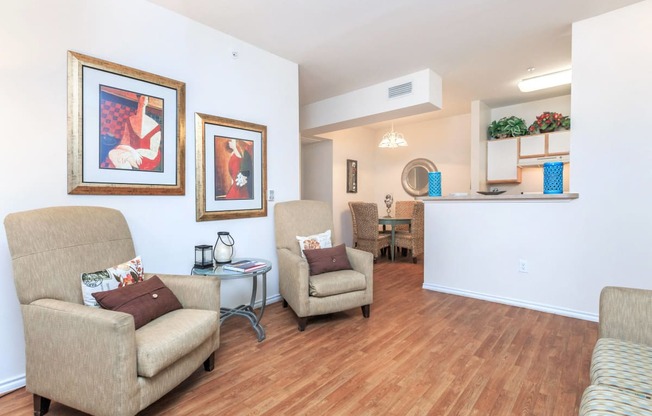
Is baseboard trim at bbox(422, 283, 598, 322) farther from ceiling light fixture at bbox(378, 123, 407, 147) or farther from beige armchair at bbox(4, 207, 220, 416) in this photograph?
beige armchair at bbox(4, 207, 220, 416)

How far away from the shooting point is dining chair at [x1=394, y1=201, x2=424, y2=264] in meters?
5.13

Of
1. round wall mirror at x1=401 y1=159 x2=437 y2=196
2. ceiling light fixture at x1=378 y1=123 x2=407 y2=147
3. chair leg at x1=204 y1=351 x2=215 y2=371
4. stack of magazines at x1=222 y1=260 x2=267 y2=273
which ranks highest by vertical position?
ceiling light fixture at x1=378 y1=123 x2=407 y2=147

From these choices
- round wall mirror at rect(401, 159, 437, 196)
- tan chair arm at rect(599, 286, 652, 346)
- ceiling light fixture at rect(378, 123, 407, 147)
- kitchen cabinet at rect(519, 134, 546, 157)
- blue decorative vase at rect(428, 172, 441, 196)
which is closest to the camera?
tan chair arm at rect(599, 286, 652, 346)

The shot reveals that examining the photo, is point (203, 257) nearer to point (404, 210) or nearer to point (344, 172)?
point (344, 172)

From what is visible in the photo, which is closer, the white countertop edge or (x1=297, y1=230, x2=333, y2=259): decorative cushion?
the white countertop edge

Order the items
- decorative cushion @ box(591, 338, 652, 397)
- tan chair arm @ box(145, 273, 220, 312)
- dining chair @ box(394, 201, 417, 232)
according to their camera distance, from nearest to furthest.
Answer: decorative cushion @ box(591, 338, 652, 397) < tan chair arm @ box(145, 273, 220, 312) < dining chair @ box(394, 201, 417, 232)

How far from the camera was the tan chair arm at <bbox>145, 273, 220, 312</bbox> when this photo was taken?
1938 mm

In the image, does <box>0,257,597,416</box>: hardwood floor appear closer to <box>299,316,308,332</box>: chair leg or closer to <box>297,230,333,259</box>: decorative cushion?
<box>299,316,308,332</box>: chair leg

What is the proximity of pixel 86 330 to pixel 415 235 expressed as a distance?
4.52 meters

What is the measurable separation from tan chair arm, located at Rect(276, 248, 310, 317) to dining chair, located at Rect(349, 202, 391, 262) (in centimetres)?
258

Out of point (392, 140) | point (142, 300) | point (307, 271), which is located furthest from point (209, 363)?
point (392, 140)

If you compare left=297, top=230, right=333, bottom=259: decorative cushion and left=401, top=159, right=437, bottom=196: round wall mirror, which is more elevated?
left=401, top=159, right=437, bottom=196: round wall mirror

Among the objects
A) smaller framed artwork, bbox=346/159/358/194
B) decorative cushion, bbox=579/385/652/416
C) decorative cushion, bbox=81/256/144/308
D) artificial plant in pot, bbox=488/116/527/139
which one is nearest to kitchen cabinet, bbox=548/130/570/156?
artificial plant in pot, bbox=488/116/527/139

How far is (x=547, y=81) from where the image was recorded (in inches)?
147
